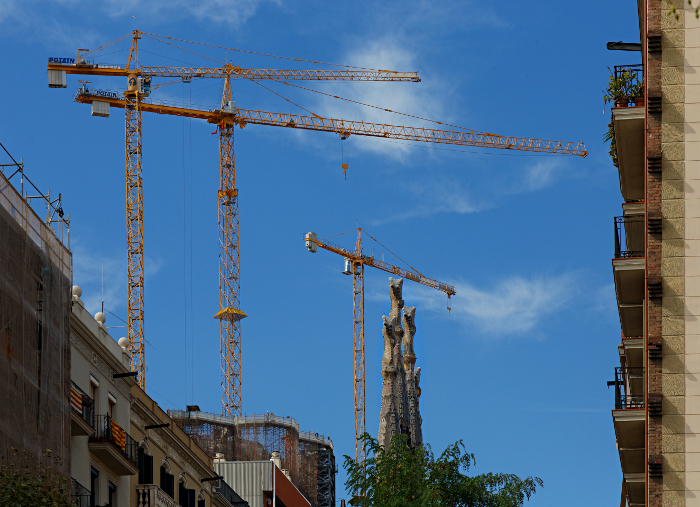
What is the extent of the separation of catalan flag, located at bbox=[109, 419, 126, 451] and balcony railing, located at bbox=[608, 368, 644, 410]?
1666cm

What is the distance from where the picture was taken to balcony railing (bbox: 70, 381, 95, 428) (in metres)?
43.8

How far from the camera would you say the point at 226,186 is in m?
136

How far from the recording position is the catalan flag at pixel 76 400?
43.6 metres

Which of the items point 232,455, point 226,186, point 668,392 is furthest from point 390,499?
point 226,186

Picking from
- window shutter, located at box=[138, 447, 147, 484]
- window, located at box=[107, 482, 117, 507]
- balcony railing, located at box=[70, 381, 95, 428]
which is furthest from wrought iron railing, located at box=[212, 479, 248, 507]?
balcony railing, located at box=[70, 381, 95, 428]

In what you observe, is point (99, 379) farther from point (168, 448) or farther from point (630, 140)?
point (630, 140)

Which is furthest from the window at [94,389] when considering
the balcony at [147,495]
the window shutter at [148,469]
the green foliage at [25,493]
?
A: the green foliage at [25,493]

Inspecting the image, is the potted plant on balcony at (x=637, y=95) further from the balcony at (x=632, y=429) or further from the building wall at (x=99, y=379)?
the building wall at (x=99, y=379)

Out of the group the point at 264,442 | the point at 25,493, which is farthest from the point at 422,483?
the point at 264,442

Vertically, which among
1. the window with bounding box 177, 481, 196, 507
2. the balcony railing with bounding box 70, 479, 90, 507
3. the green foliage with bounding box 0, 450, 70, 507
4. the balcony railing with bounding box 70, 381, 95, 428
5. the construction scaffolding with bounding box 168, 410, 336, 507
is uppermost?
the construction scaffolding with bounding box 168, 410, 336, 507

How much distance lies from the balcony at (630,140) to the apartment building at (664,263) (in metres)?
0.03

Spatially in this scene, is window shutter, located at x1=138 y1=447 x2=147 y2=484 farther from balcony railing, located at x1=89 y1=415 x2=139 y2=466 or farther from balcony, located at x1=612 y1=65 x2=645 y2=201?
balcony, located at x1=612 y1=65 x2=645 y2=201

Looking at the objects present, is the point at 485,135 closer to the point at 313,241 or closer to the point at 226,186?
the point at 313,241

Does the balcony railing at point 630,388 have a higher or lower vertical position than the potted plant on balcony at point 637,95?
lower
